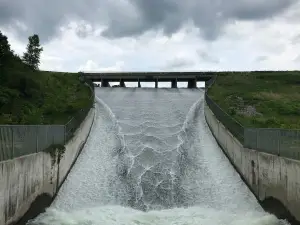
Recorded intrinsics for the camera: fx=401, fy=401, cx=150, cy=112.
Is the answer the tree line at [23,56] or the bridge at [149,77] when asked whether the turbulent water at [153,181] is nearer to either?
the tree line at [23,56]

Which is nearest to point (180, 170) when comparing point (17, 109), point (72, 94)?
point (17, 109)

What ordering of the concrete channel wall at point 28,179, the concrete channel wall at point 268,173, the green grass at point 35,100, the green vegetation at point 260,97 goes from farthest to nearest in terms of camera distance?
the green vegetation at point 260,97 < the green grass at point 35,100 < the concrete channel wall at point 268,173 < the concrete channel wall at point 28,179

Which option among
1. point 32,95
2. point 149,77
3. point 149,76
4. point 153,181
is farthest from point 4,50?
point 149,77

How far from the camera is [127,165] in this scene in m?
32.6

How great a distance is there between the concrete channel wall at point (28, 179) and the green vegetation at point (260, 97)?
17297 millimetres

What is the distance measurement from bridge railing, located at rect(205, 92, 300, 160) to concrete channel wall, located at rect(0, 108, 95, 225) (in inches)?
523

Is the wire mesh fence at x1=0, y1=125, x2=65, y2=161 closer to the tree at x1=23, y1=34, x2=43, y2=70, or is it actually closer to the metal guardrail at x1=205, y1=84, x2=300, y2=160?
the metal guardrail at x1=205, y1=84, x2=300, y2=160

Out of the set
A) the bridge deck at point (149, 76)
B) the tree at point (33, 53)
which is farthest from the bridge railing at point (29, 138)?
the bridge deck at point (149, 76)

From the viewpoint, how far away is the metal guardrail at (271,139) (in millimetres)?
22939

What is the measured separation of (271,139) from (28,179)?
15025mm

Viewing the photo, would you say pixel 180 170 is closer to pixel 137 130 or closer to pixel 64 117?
pixel 137 130

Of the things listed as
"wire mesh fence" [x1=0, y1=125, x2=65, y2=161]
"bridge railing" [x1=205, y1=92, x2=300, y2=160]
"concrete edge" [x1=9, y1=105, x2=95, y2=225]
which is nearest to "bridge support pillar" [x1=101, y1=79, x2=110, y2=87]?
"bridge railing" [x1=205, y1=92, x2=300, y2=160]

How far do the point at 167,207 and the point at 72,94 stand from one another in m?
35.4

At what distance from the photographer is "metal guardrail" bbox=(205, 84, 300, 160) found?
22.9 meters
